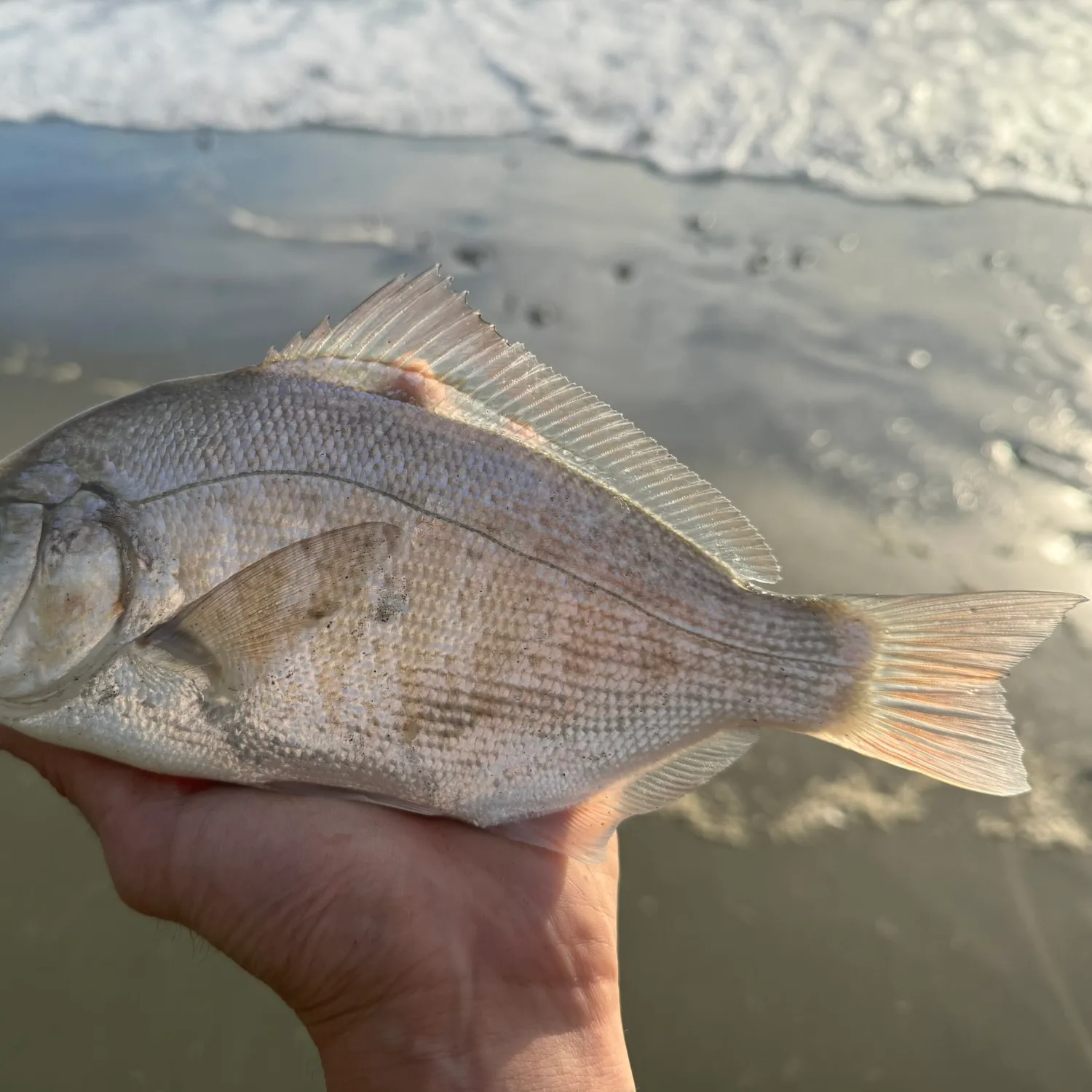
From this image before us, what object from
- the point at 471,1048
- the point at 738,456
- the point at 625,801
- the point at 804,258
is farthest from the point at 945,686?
the point at 804,258

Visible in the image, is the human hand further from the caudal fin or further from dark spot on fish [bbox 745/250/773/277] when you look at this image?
dark spot on fish [bbox 745/250/773/277]

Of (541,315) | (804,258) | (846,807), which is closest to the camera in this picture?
(846,807)

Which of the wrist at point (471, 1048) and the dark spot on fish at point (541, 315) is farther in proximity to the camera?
the dark spot on fish at point (541, 315)

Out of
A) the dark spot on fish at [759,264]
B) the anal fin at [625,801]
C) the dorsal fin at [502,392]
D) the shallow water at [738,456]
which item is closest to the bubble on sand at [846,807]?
the shallow water at [738,456]

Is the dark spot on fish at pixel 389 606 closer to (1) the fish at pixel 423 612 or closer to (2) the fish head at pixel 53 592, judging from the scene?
(1) the fish at pixel 423 612

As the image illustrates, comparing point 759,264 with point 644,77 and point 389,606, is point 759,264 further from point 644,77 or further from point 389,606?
point 389,606

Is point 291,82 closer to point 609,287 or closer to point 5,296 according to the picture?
point 5,296
